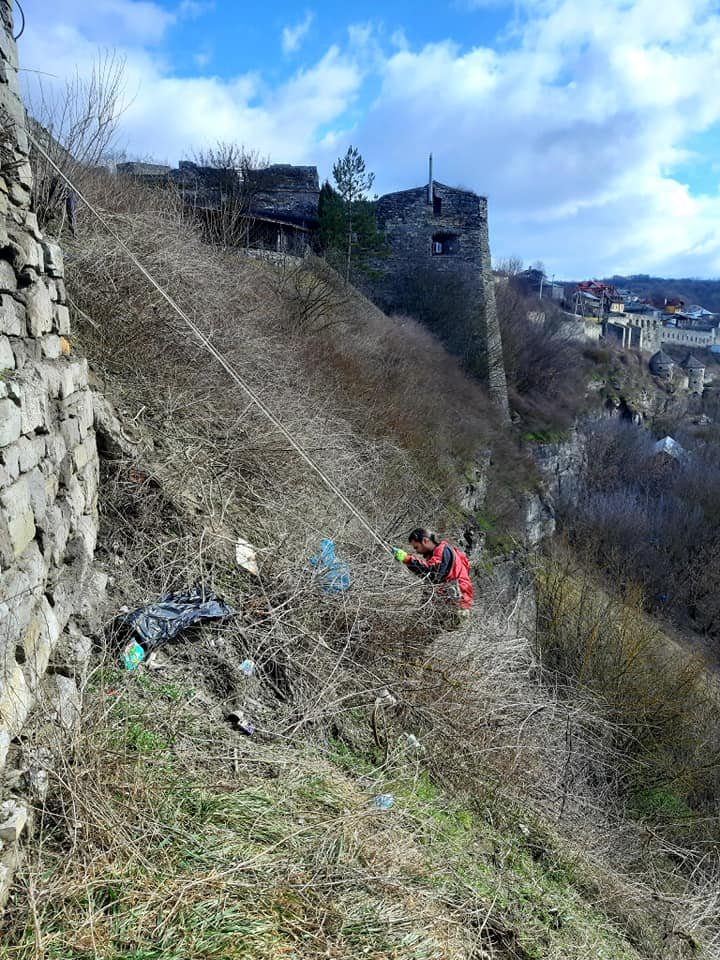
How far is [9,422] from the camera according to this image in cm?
273

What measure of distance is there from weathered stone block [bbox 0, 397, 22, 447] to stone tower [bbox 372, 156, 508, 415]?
62.0 feet

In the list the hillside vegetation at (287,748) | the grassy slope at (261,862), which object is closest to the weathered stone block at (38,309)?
the hillside vegetation at (287,748)

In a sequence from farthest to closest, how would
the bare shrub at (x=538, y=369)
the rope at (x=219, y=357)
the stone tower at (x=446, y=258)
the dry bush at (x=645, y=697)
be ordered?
1. the bare shrub at (x=538, y=369)
2. the stone tower at (x=446, y=258)
3. the dry bush at (x=645, y=697)
4. the rope at (x=219, y=357)

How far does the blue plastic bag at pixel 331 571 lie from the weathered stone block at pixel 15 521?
2.36m

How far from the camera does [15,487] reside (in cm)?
279

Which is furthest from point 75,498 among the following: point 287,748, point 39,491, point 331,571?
point 331,571

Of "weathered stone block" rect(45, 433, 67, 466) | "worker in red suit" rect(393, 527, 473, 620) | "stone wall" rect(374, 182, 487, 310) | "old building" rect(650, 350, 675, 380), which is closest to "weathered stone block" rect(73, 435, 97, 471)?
"weathered stone block" rect(45, 433, 67, 466)

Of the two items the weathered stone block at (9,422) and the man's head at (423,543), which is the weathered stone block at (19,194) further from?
the man's head at (423,543)

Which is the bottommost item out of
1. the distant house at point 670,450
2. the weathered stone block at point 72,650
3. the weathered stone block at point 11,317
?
the distant house at point 670,450

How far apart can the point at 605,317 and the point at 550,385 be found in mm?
28696

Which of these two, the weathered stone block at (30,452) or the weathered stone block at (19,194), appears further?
the weathered stone block at (19,194)

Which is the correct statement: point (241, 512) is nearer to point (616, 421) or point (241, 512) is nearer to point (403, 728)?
point (403, 728)

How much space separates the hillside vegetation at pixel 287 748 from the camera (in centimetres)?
245

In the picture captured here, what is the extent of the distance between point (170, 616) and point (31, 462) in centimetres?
139
